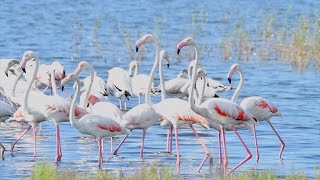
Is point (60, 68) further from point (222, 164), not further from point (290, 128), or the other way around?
point (222, 164)

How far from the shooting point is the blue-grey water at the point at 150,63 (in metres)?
12.0

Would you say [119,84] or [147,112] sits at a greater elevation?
[147,112]

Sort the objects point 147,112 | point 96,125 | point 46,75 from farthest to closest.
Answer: point 46,75
point 147,112
point 96,125

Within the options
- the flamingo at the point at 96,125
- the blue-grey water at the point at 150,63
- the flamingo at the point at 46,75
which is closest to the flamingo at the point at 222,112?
the blue-grey water at the point at 150,63

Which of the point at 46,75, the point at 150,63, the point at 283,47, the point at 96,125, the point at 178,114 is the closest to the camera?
the point at 96,125

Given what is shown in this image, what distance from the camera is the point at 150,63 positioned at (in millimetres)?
22328

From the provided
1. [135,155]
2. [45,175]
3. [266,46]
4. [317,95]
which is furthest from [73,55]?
[45,175]

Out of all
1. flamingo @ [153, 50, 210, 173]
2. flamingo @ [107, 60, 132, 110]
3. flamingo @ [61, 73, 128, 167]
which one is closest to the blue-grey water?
flamingo @ [61, 73, 128, 167]

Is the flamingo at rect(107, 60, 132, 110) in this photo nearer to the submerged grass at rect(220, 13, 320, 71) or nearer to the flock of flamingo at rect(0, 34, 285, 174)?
the flock of flamingo at rect(0, 34, 285, 174)

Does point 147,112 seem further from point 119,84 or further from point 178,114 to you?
point 119,84

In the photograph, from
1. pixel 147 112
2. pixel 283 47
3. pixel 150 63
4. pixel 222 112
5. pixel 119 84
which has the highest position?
pixel 222 112

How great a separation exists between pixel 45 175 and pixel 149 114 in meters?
3.24

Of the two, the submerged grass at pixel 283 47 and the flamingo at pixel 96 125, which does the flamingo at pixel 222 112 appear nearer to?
the flamingo at pixel 96 125

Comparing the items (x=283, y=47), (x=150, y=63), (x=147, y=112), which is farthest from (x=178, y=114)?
(x=283, y=47)
